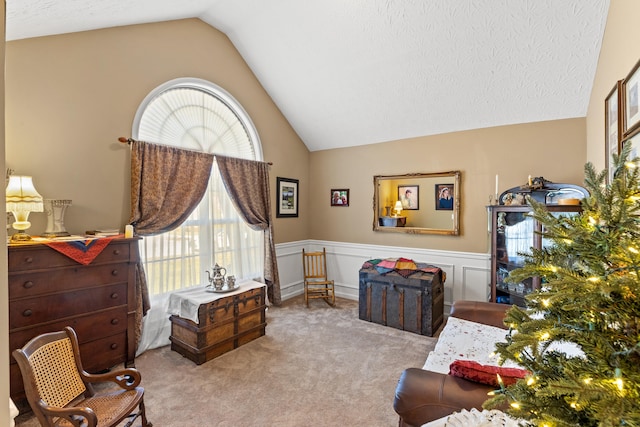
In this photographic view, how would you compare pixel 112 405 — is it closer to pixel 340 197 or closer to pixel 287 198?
pixel 287 198

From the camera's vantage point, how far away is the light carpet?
7.12 ft

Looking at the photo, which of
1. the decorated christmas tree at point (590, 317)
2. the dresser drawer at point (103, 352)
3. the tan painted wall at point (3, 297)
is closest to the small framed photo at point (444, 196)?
the decorated christmas tree at point (590, 317)

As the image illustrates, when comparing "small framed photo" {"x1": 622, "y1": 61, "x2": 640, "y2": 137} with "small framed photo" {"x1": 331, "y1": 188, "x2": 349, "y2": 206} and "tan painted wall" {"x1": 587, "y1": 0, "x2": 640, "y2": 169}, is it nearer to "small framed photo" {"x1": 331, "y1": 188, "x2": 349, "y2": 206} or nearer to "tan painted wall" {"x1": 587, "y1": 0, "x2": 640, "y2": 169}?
"tan painted wall" {"x1": 587, "y1": 0, "x2": 640, "y2": 169}

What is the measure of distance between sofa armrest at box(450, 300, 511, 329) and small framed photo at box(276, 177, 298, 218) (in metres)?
2.89

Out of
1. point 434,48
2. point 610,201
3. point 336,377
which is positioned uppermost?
point 434,48

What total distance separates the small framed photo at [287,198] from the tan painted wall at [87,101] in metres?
1.88

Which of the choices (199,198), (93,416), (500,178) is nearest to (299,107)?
(199,198)

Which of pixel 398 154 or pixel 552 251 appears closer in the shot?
pixel 552 251

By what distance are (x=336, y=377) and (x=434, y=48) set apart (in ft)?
11.1

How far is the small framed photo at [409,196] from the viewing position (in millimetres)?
4625

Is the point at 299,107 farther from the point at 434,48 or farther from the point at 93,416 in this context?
the point at 93,416

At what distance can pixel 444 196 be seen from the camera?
169 inches

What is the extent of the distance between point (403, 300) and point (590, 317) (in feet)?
9.75

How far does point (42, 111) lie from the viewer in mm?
2559
